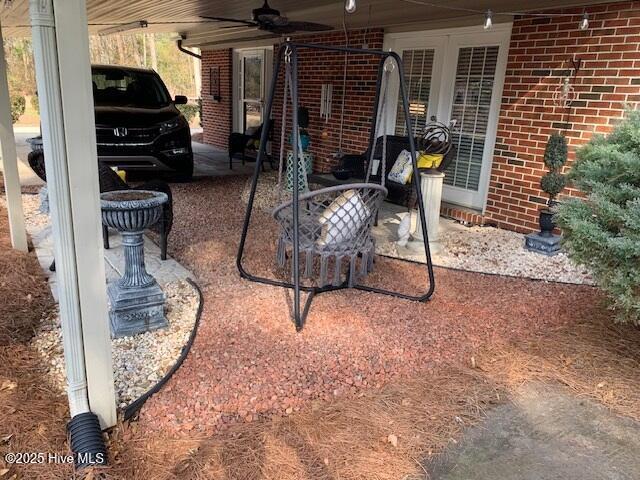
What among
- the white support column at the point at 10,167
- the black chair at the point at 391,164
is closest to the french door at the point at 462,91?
the black chair at the point at 391,164

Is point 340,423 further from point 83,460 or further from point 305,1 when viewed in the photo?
point 305,1

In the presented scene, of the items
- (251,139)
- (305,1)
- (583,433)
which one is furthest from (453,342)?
(251,139)

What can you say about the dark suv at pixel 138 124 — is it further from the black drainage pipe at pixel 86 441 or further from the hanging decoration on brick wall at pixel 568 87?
the black drainage pipe at pixel 86 441

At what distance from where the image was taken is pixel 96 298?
6.25 feet

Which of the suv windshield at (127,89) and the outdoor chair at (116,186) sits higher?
the suv windshield at (127,89)

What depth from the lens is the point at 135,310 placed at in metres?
2.78

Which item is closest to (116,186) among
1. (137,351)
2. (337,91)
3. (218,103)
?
(137,351)

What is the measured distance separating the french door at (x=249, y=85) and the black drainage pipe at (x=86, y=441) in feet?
26.4

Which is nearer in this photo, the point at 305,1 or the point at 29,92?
the point at 305,1

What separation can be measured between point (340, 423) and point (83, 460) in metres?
1.01

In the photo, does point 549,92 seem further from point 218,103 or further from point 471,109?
point 218,103

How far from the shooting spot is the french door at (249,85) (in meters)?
9.44

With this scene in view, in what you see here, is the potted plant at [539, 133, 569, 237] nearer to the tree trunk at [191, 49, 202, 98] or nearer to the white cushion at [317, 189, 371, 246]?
the white cushion at [317, 189, 371, 246]

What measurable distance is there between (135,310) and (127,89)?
5.46 metres
